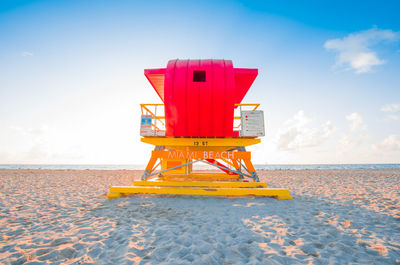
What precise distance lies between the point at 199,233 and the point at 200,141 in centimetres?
382

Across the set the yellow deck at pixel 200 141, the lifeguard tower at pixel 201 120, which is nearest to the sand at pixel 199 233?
the lifeguard tower at pixel 201 120

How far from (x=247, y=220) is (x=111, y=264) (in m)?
2.90

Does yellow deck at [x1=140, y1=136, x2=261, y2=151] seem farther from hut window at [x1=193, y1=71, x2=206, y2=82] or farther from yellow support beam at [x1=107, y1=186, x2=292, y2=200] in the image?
hut window at [x1=193, y1=71, x2=206, y2=82]

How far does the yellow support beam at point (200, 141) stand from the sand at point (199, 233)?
2192mm

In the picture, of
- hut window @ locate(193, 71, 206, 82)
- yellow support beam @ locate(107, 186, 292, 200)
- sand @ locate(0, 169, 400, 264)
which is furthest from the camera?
hut window @ locate(193, 71, 206, 82)

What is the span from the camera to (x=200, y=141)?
22.6 ft

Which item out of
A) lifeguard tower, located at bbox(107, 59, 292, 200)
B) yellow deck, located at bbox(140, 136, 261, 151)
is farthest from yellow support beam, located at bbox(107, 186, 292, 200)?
yellow deck, located at bbox(140, 136, 261, 151)

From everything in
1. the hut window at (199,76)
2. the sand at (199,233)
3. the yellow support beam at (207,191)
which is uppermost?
the hut window at (199,76)

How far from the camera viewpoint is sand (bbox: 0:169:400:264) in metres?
2.59

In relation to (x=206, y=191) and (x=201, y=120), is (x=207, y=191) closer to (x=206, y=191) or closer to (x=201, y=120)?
(x=206, y=191)

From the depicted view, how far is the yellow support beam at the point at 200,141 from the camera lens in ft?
22.4

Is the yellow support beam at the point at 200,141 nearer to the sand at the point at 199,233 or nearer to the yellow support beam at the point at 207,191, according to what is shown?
the yellow support beam at the point at 207,191

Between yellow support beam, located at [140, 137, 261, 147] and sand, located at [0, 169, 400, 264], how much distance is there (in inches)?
86.3

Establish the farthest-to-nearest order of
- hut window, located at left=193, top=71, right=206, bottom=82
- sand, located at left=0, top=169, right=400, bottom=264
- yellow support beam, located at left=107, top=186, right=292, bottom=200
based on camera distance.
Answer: hut window, located at left=193, top=71, right=206, bottom=82, yellow support beam, located at left=107, top=186, right=292, bottom=200, sand, located at left=0, top=169, right=400, bottom=264
